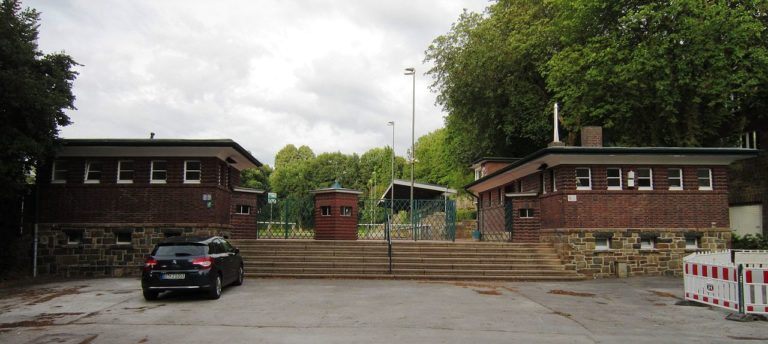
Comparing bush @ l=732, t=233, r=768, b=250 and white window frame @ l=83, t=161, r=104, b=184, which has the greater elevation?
white window frame @ l=83, t=161, r=104, b=184

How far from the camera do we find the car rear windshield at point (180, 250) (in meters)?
A: 12.5

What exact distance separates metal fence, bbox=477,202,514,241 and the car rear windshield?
13.9 meters

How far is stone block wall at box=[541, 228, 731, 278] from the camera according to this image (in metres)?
19.0

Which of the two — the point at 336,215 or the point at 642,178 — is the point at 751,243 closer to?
the point at 642,178

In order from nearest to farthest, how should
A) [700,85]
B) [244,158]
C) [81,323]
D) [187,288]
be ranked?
1. [81,323]
2. [187,288]
3. [244,158]
4. [700,85]

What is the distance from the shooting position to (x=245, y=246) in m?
19.7

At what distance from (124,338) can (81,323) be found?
6.25 feet


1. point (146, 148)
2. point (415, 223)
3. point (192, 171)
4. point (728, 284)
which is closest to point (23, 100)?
point (146, 148)

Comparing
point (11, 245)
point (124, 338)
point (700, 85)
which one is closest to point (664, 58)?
Answer: point (700, 85)

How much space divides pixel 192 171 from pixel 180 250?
679cm

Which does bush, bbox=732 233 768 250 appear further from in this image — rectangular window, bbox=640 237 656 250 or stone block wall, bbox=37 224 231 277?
stone block wall, bbox=37 224 231 277

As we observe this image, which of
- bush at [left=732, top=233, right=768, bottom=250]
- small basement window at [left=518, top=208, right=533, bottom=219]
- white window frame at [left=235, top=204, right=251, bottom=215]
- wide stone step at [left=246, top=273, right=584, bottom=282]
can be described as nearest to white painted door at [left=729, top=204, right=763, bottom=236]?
bush at [left=732, top=233, right=768, bottom=250]

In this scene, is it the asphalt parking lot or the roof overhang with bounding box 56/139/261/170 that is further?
the roof overhang with bounding box 56/139/261/170

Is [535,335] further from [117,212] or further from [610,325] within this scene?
[117,212]
